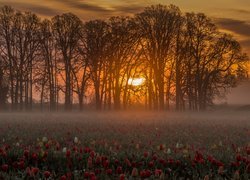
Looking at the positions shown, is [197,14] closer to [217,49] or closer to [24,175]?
[217,49]

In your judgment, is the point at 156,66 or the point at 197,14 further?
the point at 197,14

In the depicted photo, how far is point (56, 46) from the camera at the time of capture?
5941cm

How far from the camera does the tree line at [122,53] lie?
57.0 metres

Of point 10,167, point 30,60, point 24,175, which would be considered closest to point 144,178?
point 24,175

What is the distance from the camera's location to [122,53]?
57.3m

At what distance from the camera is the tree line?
57.0 m

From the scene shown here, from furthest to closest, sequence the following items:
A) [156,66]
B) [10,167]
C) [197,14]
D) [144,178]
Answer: [197,14]
[156,66]
[10,167]
[144,178]

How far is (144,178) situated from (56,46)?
53.1 m

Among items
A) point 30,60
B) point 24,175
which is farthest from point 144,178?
point 30,60

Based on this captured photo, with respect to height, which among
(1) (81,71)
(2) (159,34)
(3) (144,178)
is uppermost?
(2) (159,34)

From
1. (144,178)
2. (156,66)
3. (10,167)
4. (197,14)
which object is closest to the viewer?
(144,178)

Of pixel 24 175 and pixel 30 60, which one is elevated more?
pixel 30 60

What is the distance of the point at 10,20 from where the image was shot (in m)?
59.5

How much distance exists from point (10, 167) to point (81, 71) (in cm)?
5249
